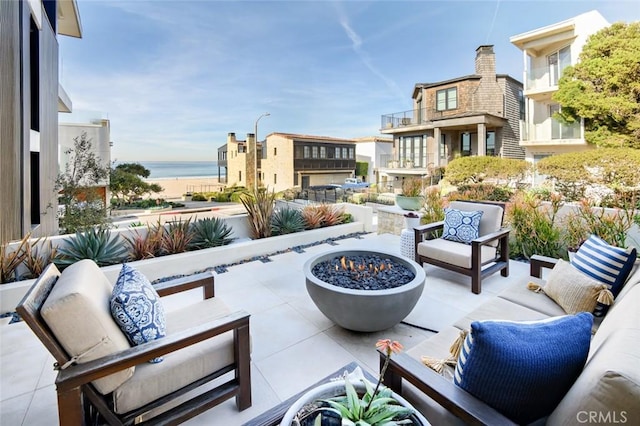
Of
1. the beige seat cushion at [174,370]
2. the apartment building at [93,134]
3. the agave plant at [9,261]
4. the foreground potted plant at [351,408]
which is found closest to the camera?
the foreground potted plant at [351,408]

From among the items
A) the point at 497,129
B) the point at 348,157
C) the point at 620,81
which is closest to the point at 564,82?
the point at 620,81

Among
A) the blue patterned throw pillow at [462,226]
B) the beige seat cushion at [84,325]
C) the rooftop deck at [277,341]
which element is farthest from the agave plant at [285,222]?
the beige seat cushion at [84,325]

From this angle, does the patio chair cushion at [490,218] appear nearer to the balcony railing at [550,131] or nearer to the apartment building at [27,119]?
the apartment building at [27,119]

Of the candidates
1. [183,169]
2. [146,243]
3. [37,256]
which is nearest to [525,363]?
[146,243]

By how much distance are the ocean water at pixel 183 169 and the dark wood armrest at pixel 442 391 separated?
58891mm

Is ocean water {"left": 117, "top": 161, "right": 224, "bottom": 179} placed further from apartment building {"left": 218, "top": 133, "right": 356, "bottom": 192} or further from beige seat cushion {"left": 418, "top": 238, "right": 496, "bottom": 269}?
beige seat cushion {"left": 418, "top": 238, "right": 496, "bottom": 269}

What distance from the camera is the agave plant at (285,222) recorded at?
223 inches

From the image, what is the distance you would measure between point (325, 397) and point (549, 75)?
15.6 m

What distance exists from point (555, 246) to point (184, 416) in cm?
518

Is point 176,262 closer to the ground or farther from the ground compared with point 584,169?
closer to the ground

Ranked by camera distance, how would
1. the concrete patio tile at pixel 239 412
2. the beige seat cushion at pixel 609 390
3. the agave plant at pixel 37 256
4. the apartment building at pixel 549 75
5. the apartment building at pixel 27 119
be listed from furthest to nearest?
the apartment building at pixel 549 75
the apartment building at pixel 27 119
the agave plant at pixel 37 256
the concrete patio tile at pixel 239 412
the beige seat cushion at pixel 609 390

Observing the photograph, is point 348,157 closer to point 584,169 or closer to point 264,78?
point 264,78

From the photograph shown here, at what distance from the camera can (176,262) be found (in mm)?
4305

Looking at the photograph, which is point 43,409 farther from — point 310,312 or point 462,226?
point 462,226
